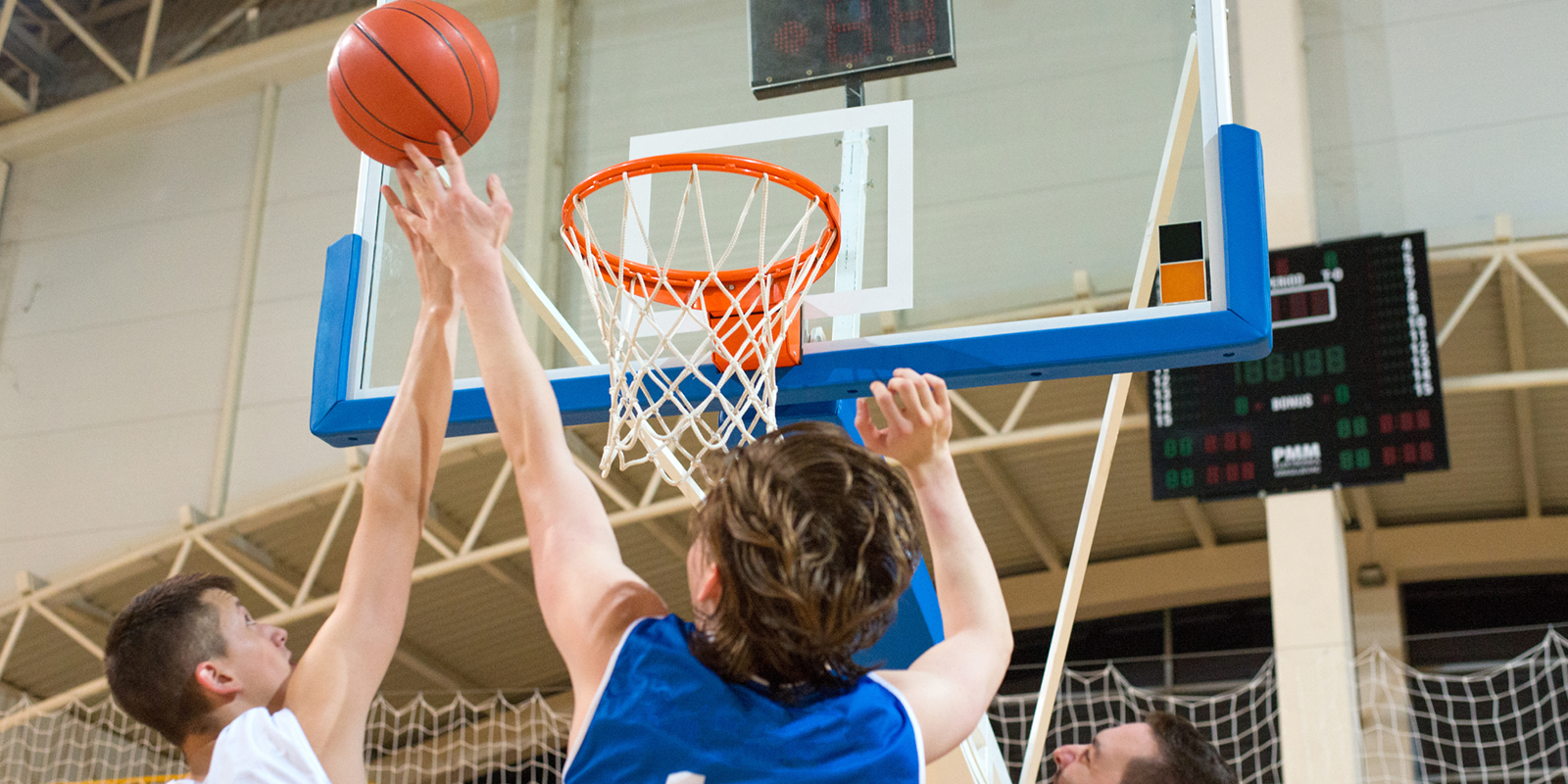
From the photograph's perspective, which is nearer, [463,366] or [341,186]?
[463,366]

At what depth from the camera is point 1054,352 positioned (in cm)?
271

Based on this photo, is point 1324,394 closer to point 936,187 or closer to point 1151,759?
point 936,187

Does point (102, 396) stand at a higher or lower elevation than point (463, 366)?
higher

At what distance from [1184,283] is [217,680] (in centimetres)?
193

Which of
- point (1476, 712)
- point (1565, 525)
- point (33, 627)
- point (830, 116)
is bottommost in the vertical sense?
point (1476, 712)

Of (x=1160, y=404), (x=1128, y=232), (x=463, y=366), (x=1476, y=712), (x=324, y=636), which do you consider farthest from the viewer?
(x=1476, y=712)

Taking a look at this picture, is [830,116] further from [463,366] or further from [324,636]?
[324,636]

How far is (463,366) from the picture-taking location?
3.53 m

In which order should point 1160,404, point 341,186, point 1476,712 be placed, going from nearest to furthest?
point 1160,404
point 1476,712
point 341,186

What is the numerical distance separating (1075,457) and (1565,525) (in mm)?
3649

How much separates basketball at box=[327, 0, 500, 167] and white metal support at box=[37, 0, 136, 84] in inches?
388

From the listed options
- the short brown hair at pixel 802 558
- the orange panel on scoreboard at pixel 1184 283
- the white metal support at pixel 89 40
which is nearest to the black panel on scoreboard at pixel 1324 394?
the orange panel on scoreboard at pixel 1184 283

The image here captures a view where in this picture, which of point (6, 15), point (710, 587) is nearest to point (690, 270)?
point (710, 587)

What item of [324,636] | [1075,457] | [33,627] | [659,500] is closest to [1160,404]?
[1075,457]
